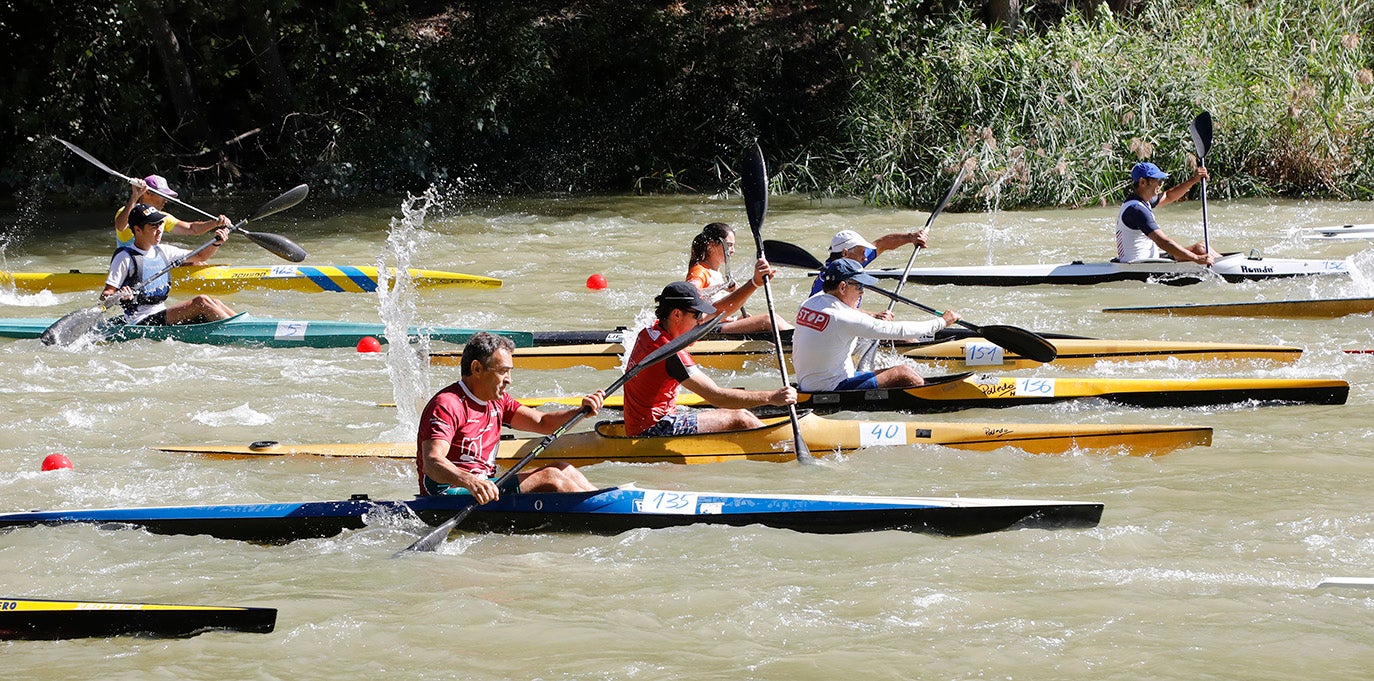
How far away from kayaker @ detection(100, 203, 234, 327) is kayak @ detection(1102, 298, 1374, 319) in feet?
22.4

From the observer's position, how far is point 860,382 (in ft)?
24.0

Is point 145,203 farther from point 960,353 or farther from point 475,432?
point 960,353

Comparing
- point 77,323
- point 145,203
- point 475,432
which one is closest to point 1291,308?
point 475,432

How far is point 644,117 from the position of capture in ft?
59.8

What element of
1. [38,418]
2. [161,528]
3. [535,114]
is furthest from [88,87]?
[161,528]

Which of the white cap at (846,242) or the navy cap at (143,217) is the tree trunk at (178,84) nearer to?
the navy cap at (143,217)

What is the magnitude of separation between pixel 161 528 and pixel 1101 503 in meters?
3.78

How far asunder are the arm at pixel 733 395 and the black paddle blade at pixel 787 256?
Answer: 204 centimetres

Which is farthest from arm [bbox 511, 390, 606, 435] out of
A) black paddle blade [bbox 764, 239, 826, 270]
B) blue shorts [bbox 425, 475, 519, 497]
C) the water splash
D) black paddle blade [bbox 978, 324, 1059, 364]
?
black paddle blade [bbox 764, 239, 826, 270]

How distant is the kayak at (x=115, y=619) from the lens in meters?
4.55

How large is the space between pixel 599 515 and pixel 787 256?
338cm

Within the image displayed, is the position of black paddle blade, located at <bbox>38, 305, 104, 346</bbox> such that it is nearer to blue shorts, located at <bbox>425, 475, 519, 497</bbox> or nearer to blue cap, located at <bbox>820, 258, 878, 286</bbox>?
blue shorts, located at <bbox>425, 475, 519, 497</bbox>

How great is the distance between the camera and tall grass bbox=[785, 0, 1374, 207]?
14805mm

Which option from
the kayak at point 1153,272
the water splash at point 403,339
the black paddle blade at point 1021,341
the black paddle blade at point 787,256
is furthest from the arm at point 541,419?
the kayak at point 1153,272
